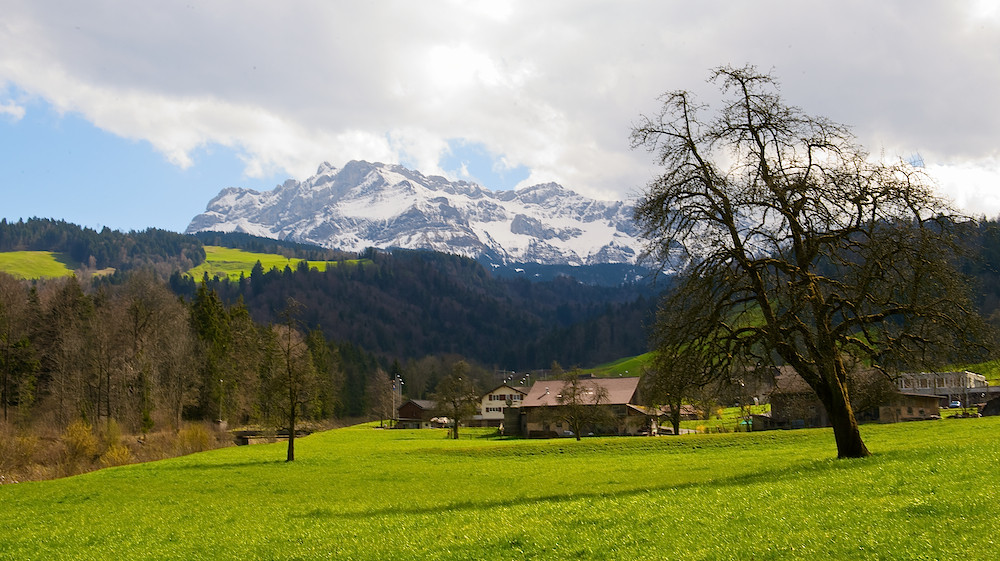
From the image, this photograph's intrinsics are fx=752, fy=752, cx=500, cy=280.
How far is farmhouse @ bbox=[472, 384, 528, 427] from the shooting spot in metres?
145

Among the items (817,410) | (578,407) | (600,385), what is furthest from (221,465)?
(600,385)

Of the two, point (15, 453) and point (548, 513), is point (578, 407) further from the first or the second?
point (548, 513)

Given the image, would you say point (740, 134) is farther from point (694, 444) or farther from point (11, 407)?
point (11, 407)

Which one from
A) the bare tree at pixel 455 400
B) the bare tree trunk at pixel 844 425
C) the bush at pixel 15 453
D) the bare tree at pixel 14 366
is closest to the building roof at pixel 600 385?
the bare tree at pixel 455 400

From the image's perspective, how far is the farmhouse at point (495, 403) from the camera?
145 metres

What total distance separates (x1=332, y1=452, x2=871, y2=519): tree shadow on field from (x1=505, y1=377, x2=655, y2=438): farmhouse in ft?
208

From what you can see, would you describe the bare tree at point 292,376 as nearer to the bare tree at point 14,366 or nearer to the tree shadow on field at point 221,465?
the tree shadow on field at point 221,465

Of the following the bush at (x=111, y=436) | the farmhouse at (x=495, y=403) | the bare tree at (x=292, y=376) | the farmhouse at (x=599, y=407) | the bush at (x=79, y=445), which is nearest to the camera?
the bare tree at (x=292, y=376)

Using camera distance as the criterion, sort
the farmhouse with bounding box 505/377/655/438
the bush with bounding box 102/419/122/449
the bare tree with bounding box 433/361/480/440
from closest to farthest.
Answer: the bush with bounding box 102/419/122/449 → the farmhouse with bounding box 505/377/655/438 → the bare tree with bounding box 433/361/480/440

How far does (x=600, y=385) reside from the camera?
10588cm

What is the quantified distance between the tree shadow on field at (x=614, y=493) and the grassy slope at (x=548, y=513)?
0.13 m

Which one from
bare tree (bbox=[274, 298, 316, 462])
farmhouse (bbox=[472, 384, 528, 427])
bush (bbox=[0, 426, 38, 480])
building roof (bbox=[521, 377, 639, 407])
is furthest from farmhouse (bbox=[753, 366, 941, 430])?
farmhouse (bbox=[472, 384, 528, 427])

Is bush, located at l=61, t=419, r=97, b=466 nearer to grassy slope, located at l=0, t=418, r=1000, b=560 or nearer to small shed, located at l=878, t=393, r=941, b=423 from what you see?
grassy slope, located at l=0, t=418, r=1000, b=560

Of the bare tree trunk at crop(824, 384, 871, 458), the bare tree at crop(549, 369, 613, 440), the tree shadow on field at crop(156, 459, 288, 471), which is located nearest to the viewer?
the bare tree trunk at crop(824, 384, 871, 458)
